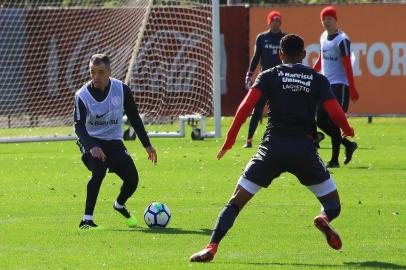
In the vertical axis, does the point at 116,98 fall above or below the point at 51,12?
above

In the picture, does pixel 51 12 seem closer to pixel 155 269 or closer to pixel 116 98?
pixel 116 98

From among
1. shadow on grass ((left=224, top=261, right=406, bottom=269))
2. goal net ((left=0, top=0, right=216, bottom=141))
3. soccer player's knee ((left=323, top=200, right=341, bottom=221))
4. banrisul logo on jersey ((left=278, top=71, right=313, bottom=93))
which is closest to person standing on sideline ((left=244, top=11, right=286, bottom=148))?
goal net ((left=0, top=0, right=216, bottom=141))

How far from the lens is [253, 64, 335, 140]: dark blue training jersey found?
989 centimetres

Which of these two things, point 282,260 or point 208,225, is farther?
point 208,225

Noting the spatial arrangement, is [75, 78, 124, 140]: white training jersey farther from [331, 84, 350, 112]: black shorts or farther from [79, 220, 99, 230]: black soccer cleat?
[331, 84, 350, 112]: black shorts

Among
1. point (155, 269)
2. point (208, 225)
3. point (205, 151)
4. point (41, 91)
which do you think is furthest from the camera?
point (41, 91)

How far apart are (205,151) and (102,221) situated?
325 inches

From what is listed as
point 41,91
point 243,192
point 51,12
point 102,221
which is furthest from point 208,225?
point 51,12

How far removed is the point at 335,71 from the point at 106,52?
963 centimetres

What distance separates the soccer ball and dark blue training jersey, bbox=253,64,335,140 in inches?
92.6

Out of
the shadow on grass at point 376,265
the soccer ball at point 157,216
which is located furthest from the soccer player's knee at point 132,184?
the shadow on grass at point 376,265

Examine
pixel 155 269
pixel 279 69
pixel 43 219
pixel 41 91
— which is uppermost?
pixel 279 69

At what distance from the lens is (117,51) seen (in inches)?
1026

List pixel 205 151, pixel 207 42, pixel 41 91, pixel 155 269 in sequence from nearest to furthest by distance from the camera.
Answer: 1. pixel 155 269
2. pixel 205 151
3. pixel 207 42
4. pixel 41 91
